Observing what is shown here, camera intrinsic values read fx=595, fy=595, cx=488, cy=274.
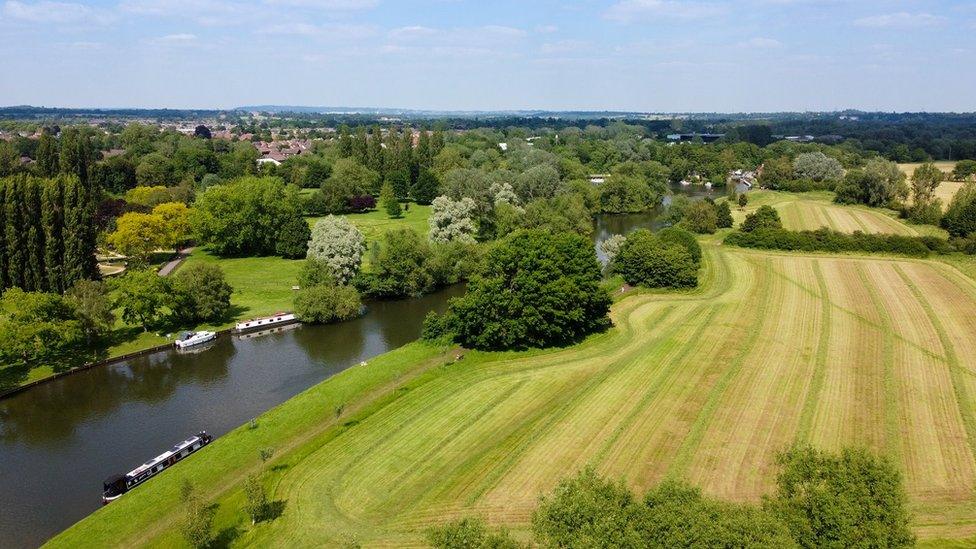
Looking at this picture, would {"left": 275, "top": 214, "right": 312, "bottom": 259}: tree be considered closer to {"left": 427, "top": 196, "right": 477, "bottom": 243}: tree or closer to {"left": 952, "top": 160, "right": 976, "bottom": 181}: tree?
{"left": 427, "top": 196, "right": 477, "bottom": 243}: tree

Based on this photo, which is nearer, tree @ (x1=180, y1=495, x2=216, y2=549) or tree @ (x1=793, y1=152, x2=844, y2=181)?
tree @ (x1=180, y1=495, x2=216, y2=549)

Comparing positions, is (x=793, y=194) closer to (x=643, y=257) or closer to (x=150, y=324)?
(x=643, y=257)

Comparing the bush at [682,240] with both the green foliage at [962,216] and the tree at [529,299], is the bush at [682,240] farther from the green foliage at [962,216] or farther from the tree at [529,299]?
the green foliage at [962,216]

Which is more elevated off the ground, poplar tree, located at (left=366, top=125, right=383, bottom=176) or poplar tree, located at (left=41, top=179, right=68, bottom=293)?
poplar tree, located at (left=366, top=125, right=383, bottom=176)

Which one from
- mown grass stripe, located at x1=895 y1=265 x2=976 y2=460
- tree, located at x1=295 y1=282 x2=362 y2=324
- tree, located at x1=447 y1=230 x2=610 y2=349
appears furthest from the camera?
tree, located at x1=295 y1=282 x2=362 y2=324

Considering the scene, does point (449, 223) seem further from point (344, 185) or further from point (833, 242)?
point (833, 242)

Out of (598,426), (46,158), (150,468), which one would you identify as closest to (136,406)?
(150,468)

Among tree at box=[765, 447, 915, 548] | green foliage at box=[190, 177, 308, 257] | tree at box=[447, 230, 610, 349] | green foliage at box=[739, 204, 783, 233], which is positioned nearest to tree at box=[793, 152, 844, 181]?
green foliage at box=[739, 204, 783, 233]

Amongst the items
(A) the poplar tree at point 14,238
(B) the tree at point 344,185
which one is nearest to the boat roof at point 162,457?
(A) the poplar tree at point 14,238
